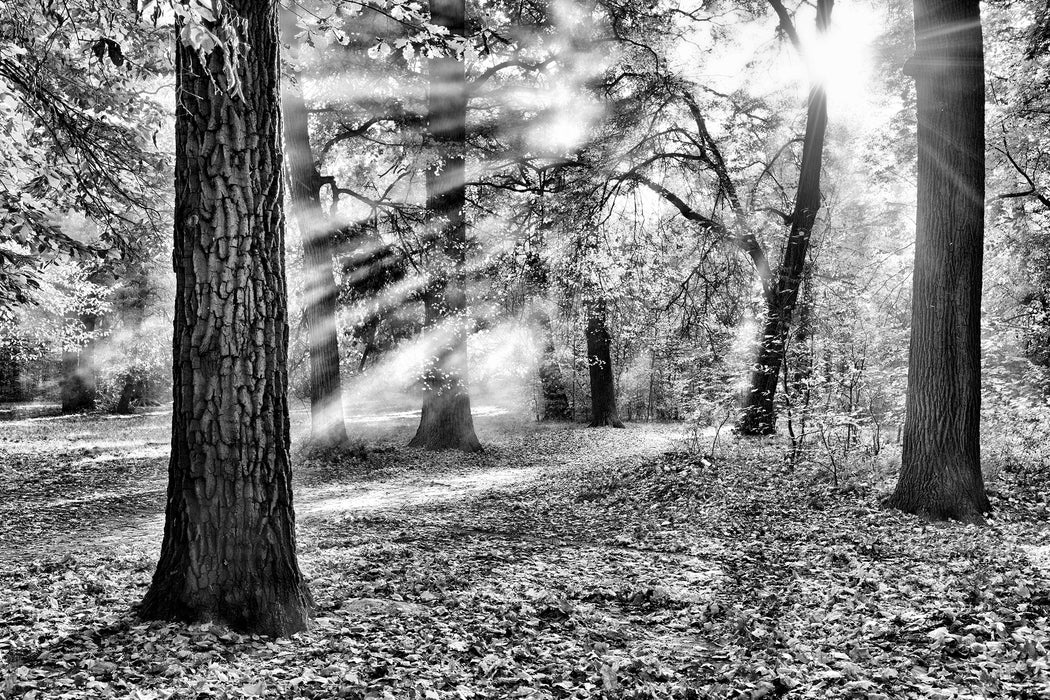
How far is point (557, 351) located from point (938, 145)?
18.6 m

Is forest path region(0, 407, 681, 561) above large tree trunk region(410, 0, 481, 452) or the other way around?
the other way around

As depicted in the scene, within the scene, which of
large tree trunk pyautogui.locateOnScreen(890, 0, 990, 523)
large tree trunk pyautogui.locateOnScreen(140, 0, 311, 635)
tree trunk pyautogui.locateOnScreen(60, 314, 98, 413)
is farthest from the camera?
tree trunk pyautogui.locateOnScreen(60, 314, 98, 413)

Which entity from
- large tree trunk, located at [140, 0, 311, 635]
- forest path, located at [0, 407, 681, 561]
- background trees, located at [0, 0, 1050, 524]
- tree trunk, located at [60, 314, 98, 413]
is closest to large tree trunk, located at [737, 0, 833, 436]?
background trees, located at [0, 0, 1050, 524]

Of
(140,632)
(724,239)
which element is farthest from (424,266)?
(140,632)

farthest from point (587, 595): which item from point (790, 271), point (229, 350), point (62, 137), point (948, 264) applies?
point (790, 271)

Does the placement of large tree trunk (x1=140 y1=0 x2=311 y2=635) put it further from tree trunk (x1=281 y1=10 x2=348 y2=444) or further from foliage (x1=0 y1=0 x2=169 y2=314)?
tree trunk (x1=281 y1=10 x2=348 y2=444)

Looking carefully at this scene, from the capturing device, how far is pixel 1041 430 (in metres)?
10.9

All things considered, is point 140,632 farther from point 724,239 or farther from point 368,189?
point 368,189

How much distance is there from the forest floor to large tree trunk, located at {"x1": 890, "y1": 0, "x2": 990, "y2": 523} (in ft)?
1.99

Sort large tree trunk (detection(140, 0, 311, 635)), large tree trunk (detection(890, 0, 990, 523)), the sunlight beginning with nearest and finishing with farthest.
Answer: large tree trunk (detection(140, 0, 311, 635)), large tree trunk (detection(890, 0, 990, 523)), the sunlight

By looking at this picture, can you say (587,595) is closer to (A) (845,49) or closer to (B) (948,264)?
(B) (948,264)

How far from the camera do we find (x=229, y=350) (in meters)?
3.72

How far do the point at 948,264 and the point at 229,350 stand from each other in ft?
23.4

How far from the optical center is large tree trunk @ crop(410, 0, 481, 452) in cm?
1349
